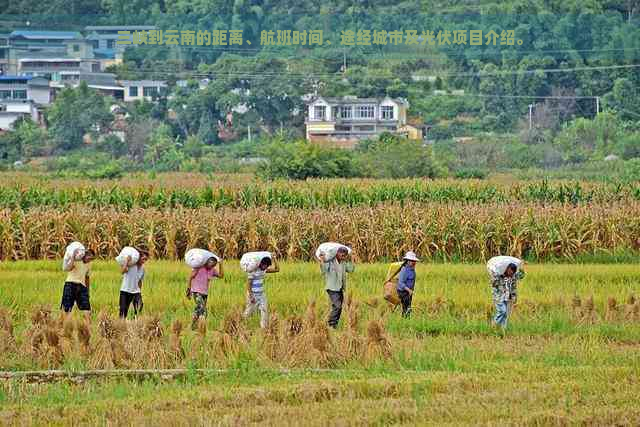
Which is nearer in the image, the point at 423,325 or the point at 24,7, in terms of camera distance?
the point at 423,325

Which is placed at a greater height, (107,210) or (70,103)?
(107,210)

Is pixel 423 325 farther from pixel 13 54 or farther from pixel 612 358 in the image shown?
pixel 13 54

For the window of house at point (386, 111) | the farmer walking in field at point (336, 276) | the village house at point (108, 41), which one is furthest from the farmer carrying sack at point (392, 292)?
the village house at point (108, 41)

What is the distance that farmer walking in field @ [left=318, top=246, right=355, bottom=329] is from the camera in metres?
18.4

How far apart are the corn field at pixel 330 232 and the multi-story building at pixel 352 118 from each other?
59.4 m

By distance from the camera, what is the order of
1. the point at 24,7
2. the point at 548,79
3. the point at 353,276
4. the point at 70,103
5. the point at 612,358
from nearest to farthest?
the point at 612,358, the point at 353,276, the point at 70,103, the point at 548,79, the point at 24,7

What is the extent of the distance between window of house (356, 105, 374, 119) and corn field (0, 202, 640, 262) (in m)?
61.9

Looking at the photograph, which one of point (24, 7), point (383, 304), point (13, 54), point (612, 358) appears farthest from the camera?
point (24, 7)

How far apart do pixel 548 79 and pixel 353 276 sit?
250 feet

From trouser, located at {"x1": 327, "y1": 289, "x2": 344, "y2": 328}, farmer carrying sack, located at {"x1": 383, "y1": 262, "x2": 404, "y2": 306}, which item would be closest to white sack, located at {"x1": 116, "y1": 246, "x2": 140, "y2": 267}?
trouser, located at {"x1": 327, "y1": 289, "x2": 344, "y2": 328}

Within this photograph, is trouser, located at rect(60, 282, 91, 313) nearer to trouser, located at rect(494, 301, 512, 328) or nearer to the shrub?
trouser, located at rect(494, 301, 512, 328)

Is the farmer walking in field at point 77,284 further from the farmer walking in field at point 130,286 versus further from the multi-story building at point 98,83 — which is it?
the multi-story building at point 98,83

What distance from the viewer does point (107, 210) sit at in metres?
30.0

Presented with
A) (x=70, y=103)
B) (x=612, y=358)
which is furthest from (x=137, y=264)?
(x=70, y=103)
